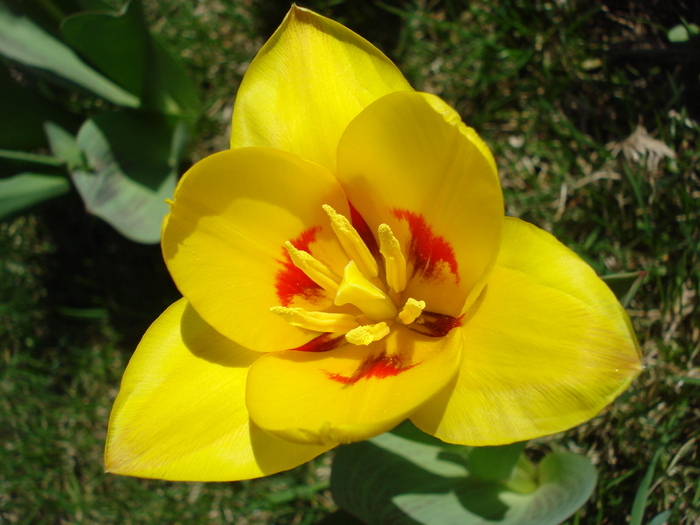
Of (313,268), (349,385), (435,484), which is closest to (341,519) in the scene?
(435,484)

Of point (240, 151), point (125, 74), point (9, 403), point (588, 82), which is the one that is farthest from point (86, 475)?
point (588, 82)

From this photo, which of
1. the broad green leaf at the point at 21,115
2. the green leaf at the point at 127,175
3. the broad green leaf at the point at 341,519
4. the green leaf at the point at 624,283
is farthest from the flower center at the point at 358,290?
the broad green leaf at the point at 21,115

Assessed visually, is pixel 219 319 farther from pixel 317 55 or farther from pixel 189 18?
pixel 189 18

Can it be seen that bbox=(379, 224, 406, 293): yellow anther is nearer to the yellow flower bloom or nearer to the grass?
the yellow flower bloom

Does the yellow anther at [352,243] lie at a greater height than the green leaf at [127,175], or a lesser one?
greater

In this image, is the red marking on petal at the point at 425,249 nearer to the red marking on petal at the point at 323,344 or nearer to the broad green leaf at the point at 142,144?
the red marking on petal at the point at 323,344

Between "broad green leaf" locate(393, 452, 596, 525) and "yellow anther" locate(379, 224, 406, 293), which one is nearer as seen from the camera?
"yellow anther" locate(379, 224, 406, 293)

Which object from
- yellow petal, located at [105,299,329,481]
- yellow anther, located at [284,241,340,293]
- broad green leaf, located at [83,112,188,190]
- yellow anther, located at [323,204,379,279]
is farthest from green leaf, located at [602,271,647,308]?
broad green leaf, located at [83,112,188,190]

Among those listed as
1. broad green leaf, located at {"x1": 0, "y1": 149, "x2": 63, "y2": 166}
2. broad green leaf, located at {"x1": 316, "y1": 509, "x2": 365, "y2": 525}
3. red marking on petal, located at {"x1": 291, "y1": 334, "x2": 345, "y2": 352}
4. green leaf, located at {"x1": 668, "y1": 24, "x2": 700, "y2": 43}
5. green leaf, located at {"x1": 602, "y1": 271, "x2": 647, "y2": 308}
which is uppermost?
green leaf, located at {"x1": 668, "y1": 24, "x2": 700, "y2": 43}
